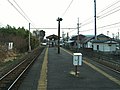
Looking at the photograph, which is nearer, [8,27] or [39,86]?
[39,86]

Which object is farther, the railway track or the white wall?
the white wall

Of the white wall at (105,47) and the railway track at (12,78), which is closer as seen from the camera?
the railway track at (12,78)

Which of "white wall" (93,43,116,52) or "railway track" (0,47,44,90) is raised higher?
"white wall" (93,43,116,52)

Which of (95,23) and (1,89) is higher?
(95,23)

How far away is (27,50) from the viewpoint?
65.9 metres

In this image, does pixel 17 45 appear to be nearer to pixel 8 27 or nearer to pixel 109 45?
pixel 109 45

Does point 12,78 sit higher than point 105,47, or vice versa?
point 105,47

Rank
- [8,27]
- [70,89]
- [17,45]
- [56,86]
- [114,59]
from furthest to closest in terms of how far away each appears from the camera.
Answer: [8,27] → [17,45] → [114,59] → [56,86] → [70,89]

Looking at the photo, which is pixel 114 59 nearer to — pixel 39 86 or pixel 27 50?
pixel 39 86

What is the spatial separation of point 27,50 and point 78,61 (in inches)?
1939

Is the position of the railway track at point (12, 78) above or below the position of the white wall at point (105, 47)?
below

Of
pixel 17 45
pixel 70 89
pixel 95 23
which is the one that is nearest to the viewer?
pixel 70 89

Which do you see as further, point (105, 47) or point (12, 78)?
point (105, 47)

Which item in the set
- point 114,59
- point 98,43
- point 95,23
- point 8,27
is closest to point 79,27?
point 98,43
